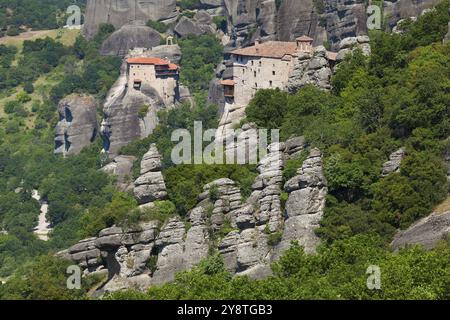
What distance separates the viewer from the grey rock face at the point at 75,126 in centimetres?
13075

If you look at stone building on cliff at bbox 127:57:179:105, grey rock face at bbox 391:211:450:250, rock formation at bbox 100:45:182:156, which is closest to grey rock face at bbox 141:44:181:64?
stone building on cliff at bbox 127:57:179:105

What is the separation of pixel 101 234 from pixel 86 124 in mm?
63809

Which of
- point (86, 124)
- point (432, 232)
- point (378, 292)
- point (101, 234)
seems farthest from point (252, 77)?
point (86, 124)

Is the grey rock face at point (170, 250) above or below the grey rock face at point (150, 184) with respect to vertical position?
below

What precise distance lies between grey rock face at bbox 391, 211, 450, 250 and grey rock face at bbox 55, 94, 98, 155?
70601 millimetres

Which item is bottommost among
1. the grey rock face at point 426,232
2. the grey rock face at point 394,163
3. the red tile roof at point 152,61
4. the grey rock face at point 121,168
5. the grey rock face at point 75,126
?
the grey rock face at point 121,168

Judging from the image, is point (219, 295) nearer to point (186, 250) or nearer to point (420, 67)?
point (186, 250)

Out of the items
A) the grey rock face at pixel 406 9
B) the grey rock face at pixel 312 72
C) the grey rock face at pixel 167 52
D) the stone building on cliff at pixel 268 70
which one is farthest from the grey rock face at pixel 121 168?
the grey rock face at pixel 312 72

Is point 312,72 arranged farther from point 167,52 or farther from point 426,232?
point 167,52

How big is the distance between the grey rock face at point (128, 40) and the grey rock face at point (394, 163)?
7156 cm

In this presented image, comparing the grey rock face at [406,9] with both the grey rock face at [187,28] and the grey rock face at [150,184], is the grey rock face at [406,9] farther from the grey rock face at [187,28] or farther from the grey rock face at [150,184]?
the grey rock face at [187,28]

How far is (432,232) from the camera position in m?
60.2

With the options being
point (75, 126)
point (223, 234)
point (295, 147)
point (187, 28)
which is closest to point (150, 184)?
point (223, 234)

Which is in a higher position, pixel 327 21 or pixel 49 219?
pixel 327 21
